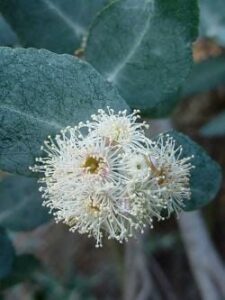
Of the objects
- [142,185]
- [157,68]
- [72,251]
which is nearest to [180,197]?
[142,185]

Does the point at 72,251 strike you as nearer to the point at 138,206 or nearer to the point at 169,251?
the point at 169,251

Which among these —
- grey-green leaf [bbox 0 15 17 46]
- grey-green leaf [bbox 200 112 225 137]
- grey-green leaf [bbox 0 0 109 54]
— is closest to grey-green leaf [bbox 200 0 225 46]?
grey-green leaf [bbox 200 112 225 137]

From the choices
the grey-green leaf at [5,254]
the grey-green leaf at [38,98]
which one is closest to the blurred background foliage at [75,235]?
the grey-green leaf at [5,254]

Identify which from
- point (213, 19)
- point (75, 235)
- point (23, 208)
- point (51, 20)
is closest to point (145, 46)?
point (51, 20)

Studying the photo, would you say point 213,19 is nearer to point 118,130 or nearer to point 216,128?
point 216,128

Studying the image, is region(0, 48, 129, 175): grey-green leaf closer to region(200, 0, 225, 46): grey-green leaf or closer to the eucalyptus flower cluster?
the eucalyptus flower cluster

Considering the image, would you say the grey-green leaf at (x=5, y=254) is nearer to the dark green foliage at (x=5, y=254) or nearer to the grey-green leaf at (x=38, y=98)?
the dark green foliage at (x=5, y=254)
